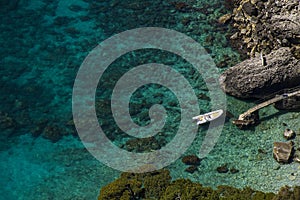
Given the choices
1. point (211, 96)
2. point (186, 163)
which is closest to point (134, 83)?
point (211, 96)

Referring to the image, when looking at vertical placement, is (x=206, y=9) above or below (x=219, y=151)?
above

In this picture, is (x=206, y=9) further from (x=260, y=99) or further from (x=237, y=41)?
(x=260, y=99)

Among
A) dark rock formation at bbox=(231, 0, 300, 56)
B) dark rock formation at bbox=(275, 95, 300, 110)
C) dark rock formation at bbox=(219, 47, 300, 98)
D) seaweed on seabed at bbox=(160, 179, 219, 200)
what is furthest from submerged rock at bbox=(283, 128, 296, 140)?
seaweed on seabed at bbox=(160, 179, 219, 200)

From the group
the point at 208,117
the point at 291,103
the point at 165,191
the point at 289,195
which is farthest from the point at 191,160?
the point at 289,195

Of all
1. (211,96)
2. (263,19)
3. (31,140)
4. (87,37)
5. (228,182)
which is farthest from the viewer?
(87,37)

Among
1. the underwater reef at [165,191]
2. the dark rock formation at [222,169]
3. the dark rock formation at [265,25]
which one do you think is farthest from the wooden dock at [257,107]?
the underwater reef at [165,191]

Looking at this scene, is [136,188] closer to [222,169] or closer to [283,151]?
[222,169]

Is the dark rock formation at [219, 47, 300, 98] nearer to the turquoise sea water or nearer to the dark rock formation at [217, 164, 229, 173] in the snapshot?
the turquoise sea water
